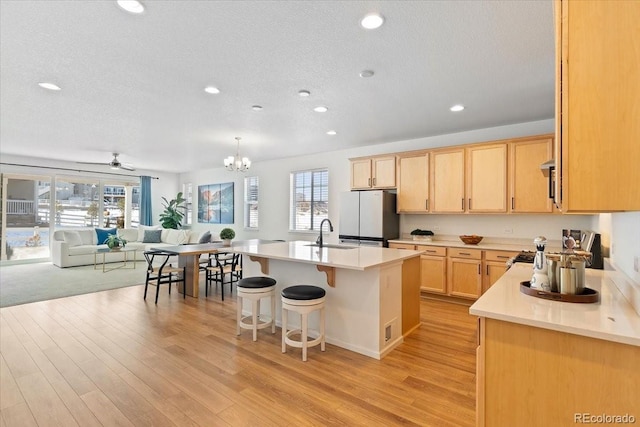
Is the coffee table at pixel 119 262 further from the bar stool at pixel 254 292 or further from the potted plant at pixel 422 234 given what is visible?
the potted plant at pixel 422 234

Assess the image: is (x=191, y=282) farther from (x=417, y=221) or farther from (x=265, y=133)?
(x=417, y=221)

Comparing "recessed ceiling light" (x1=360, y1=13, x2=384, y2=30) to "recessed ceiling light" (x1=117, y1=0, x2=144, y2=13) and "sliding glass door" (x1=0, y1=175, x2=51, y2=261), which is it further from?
"sliding glass door" (x1=0, y1=175, x2=51, y2=261)

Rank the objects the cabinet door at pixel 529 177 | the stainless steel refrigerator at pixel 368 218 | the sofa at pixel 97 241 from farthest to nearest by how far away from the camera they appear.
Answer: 1. the sofa at pixel 97 241
2. the stainless steel refrigerator at pixel 368 218
3. the cabinet door at pixel 529 177

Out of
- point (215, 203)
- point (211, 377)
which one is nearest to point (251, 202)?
point (215, 203)

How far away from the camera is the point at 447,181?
480cm

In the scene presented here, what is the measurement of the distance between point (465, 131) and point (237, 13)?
13.3ft

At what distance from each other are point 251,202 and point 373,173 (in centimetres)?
401

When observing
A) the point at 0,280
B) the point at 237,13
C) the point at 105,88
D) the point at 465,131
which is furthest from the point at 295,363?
the point at 0,280

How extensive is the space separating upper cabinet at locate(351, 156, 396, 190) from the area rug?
459 cm

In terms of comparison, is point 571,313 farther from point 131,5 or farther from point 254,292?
point 131,5

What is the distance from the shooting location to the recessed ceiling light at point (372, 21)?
6.79 feet

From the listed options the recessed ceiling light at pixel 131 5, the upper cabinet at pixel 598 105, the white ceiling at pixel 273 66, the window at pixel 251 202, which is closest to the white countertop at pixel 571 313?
the upper cabinet at pixel 598 105

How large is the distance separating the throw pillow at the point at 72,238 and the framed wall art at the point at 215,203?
311cm

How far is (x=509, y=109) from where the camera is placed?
12.8 ft
